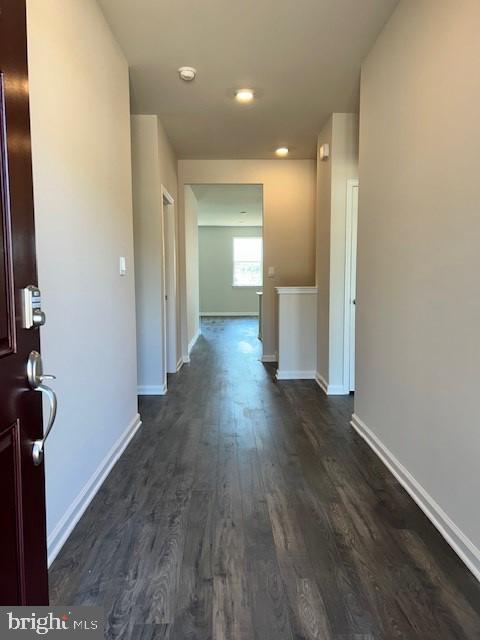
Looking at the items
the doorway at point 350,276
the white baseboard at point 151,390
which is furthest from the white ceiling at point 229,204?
the white baseboard at point 151,390

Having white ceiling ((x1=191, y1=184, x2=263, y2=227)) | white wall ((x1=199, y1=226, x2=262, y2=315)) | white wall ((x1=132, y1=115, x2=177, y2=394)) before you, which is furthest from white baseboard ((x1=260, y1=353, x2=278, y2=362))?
white wall ((x1=199, y1=226, x2=262, y2=315))

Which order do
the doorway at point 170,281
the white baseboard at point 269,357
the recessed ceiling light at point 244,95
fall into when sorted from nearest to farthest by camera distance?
1. the recessed ceiling light at point 244,95
2. the doorway at point 170,281
3. the white baseboard at point 269,357

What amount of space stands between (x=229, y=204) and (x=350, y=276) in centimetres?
459

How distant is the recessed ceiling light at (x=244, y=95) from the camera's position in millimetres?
3344

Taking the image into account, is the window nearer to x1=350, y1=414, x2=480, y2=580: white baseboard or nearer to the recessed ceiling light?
the recessed ceiling light

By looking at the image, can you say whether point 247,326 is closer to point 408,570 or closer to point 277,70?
point 277,70

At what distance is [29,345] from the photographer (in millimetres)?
976

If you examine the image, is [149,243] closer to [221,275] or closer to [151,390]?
[151,390]

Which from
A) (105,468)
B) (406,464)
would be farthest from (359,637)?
(105,468)

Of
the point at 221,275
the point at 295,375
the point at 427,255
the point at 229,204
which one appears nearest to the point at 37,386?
the point at 427,255

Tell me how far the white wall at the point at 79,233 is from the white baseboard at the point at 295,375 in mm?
2153

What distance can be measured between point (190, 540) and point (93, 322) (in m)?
1.13

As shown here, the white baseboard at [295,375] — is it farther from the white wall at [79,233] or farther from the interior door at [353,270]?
the white wall at [79,233]

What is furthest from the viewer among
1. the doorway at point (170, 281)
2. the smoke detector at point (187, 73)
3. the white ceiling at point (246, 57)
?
the doorway at point (170, 281)
